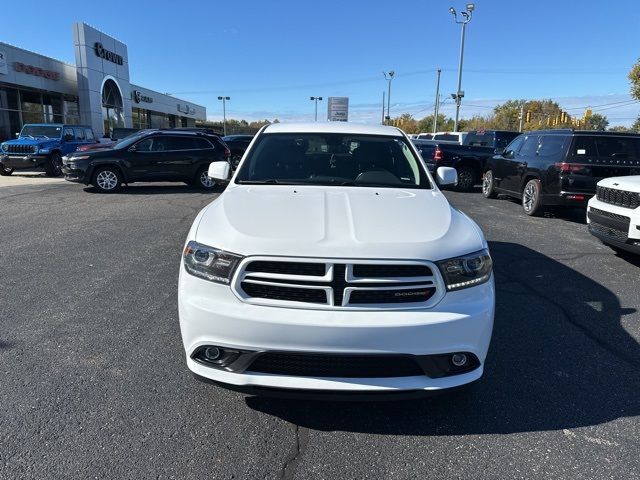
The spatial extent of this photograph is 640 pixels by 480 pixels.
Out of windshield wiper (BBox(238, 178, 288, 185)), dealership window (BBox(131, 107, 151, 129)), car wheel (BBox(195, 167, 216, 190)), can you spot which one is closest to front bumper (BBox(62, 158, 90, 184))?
car wheel (BBox(195, 167, 216, 190))

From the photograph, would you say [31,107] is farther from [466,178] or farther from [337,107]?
[337,107]

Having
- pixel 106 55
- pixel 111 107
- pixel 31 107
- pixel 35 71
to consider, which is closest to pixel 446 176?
pixel 35 71

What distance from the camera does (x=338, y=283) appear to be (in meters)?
2.52

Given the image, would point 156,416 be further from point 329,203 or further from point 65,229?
point 65,229

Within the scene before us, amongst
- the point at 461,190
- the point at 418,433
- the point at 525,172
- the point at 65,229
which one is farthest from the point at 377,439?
the point at 461,190

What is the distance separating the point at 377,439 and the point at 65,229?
281 inches

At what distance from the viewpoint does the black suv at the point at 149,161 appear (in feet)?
41.6

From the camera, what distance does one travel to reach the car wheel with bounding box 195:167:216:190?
13844 mm

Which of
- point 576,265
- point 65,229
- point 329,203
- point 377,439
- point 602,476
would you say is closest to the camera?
point 602,476

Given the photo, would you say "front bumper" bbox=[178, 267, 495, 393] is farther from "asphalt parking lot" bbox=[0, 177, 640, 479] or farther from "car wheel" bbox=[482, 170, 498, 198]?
"car wheel" bbox=[482, 170, 498, 198]

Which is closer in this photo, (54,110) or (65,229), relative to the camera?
(65,229)

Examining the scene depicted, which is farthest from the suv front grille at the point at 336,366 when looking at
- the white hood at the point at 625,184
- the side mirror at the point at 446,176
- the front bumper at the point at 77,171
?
the front bumper at the point at 77,171

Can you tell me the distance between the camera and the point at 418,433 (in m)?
2.71

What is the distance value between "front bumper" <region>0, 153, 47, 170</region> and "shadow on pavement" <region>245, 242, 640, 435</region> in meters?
17.0
